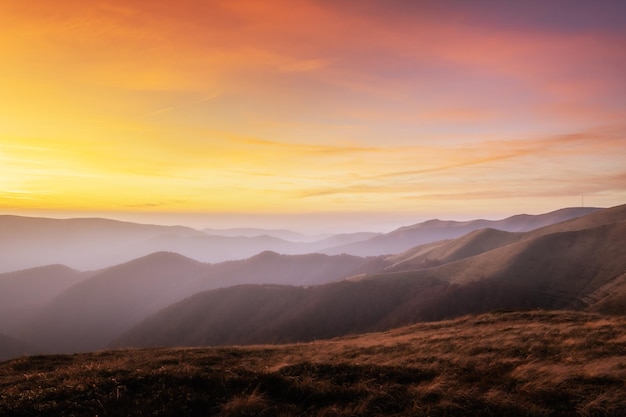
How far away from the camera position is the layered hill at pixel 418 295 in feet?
322

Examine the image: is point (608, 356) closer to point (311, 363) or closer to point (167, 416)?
point (311, 363)

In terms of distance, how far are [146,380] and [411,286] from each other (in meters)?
134

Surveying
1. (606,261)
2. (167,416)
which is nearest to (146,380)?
(167,416)

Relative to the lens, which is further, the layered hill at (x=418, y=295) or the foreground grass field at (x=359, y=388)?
the layered hill at (x=418, y=295)

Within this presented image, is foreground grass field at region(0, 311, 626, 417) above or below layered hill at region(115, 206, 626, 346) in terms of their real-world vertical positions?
above

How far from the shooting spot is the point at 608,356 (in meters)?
12.7

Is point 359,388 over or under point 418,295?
over

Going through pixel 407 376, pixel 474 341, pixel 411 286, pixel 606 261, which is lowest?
pixel 411 286

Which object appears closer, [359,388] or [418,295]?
[359,388]

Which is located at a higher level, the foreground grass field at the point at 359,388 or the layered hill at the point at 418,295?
the foreground grass field at the point at 359,388

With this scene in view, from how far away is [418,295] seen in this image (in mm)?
124438

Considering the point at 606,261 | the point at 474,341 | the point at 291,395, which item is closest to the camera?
the point at 291,395

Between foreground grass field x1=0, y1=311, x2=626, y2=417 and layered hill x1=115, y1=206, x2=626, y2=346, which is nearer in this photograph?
foreground grass field x1=0, y1=311, x2=626, y2=417

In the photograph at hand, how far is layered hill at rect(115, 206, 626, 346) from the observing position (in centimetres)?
9819
